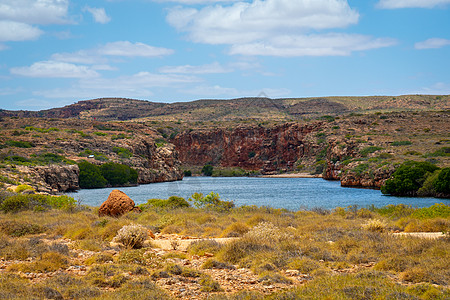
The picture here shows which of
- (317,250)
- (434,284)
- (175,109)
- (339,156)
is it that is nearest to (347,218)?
(317,250)

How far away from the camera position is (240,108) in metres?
150

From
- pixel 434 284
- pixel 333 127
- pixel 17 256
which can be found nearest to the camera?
pixel 434 284

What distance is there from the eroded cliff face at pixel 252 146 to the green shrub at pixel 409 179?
49.7 metres

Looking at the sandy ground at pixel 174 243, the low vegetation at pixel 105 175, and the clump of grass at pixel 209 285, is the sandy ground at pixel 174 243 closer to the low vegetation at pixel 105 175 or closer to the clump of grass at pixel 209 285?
the clump of grass at pixel 209 285

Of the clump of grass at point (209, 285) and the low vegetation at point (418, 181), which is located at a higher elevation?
the clump of grass at point (209, 285)

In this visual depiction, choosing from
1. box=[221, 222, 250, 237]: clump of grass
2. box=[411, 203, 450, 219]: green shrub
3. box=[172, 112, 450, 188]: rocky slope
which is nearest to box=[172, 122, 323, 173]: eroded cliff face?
box=[172, 112, 450, 188]: rocky slope

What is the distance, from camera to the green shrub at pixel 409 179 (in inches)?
1539

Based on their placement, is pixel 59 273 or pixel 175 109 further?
pixel 175 109

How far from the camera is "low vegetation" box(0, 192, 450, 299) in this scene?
28.5 ft

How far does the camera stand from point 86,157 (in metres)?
64.7

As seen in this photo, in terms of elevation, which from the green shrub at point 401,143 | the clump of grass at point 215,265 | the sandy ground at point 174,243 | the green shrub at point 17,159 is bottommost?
the sandy ground at point 174,243

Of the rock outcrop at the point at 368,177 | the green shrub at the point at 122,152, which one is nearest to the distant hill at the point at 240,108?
the green shrub at the point at 122,152

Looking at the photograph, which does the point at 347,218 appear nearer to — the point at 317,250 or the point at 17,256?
the point at 317,250

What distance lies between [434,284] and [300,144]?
90.7 meters
